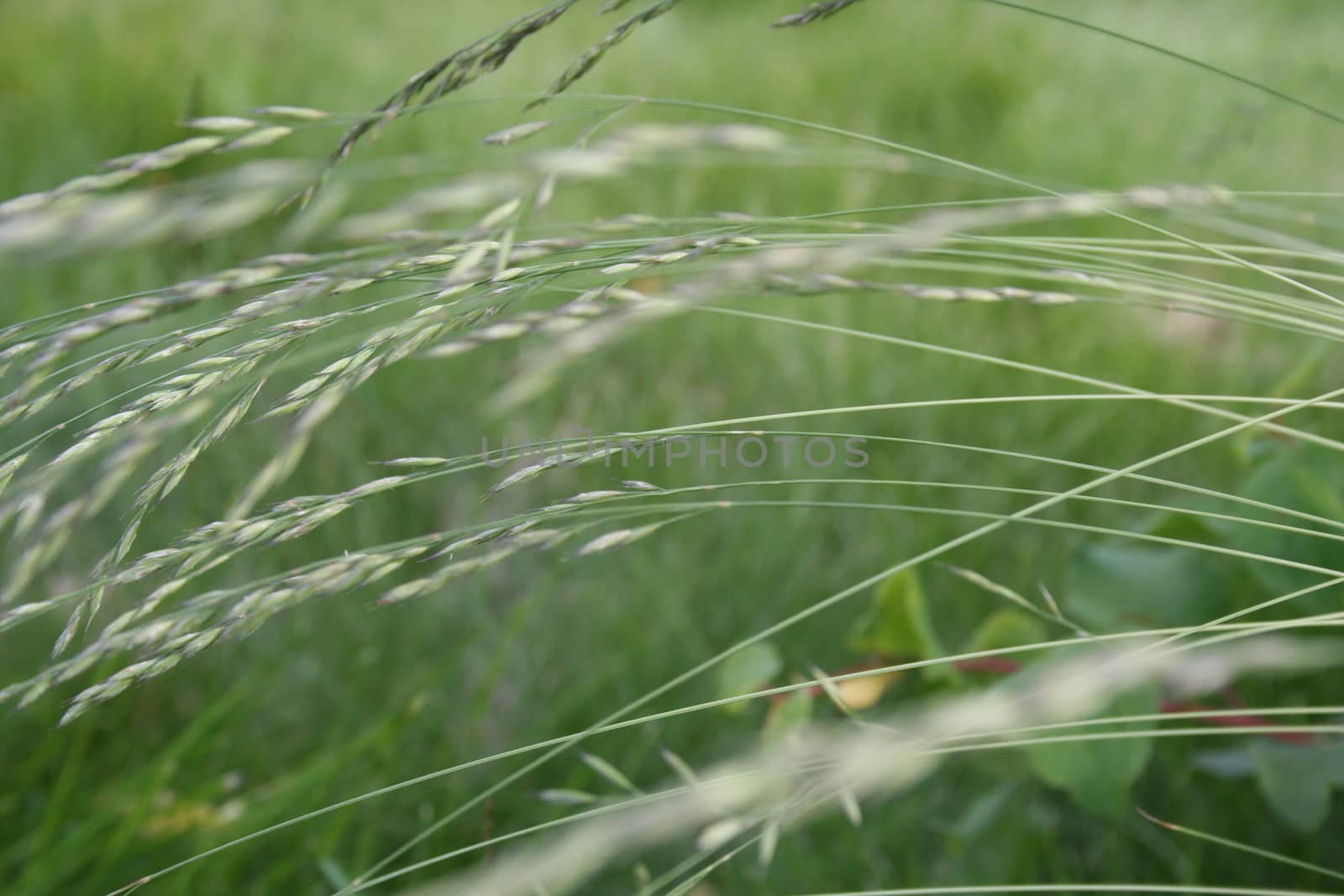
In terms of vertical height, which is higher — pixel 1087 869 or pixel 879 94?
pixel 879 94

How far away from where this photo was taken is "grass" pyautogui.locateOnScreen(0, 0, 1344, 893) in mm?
1212

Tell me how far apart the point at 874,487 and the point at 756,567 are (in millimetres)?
230

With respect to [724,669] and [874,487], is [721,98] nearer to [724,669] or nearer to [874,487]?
[874,487]

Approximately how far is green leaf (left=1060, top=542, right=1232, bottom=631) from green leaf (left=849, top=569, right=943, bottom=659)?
0.16 meters

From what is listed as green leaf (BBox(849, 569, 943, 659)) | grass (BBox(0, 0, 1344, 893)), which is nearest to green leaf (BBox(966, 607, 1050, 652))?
green leaf (BBox(849, 569, 943, 659))

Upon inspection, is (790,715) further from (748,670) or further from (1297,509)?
(1297,509)

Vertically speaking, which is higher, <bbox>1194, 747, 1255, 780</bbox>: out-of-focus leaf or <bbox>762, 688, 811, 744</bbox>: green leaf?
<bbox>762, 688, 811, 744</bbox>: green leaf

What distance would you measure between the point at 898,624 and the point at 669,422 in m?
0.91

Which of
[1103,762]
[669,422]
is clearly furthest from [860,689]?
[669,422]

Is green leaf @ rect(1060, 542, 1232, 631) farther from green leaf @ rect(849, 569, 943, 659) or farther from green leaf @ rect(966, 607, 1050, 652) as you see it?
green leaf @ rect(849, 569, 943, 659)

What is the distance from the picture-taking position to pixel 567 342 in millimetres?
448

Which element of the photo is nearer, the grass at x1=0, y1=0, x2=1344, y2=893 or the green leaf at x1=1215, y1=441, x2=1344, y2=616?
the green leaf at x1=1215, y1=441, x2=1344, y2=616

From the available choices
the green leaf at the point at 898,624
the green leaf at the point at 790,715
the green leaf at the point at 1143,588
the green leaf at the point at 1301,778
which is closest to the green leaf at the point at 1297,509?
the green leaf at the point at 1143,588

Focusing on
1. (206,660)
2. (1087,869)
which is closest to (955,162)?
(1087,869)
